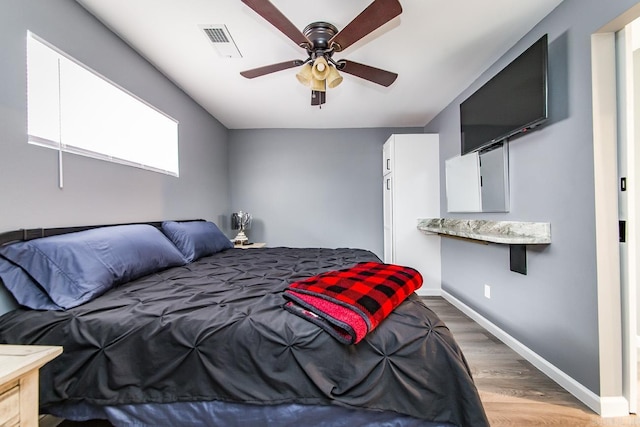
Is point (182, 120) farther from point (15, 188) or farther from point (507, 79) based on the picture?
point (507, 79)

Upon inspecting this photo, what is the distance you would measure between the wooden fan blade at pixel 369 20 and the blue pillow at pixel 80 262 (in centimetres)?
180

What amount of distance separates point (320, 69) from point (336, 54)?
585 millimetres

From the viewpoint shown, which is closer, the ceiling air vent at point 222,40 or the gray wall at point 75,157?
the gray wall at point 75,157

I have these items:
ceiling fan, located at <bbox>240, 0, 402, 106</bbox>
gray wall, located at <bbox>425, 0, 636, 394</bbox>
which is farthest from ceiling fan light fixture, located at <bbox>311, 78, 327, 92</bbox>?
gray wall, located at <bbox>425, 0, 636, 394</bbox>

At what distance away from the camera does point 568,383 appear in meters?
1.75

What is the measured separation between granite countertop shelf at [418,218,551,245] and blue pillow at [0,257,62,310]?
2.58 metres

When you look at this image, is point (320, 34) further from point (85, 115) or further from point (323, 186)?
point (323, 186)

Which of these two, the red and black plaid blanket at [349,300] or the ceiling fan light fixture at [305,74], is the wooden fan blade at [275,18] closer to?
the ceiling fan light fixture at [305,74]

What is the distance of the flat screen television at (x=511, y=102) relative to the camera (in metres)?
1.85

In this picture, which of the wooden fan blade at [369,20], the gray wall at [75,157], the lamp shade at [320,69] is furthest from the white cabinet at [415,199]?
the gray wall at [75,157]

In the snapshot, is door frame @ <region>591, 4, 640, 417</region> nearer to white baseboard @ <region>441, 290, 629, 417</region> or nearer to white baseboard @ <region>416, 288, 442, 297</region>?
white baseboard @ <region>441, 290, 629, 417</region>

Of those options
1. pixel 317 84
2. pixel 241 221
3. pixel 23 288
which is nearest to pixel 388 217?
pixel 241 221

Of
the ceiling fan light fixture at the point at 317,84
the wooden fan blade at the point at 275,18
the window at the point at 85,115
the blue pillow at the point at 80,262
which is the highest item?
the wooden fan blade at the point at 275,18

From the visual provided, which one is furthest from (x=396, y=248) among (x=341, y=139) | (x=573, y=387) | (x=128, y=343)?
(x=128, y=343)
